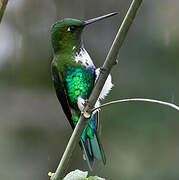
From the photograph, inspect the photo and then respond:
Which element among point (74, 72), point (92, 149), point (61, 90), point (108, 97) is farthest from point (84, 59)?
point (108, 97)

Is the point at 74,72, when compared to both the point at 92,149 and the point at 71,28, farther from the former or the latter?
the point at 92,149

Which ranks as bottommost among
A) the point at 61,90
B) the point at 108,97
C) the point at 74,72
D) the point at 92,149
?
the point at 108,97

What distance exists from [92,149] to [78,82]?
439 millimetres

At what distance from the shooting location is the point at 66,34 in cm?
219

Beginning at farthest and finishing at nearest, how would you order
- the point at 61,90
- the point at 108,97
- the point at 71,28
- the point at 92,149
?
the point at 108,97, the point at 61,90, the point at 71,28, the point at 92,149

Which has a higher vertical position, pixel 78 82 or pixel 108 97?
pixel 78 82

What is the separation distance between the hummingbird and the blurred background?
123 inches

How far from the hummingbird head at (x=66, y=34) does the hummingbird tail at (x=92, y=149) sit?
20.6 inches

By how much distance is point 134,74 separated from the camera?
5766mm

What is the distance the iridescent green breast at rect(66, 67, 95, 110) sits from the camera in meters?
2.12

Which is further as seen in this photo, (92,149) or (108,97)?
(108,97)

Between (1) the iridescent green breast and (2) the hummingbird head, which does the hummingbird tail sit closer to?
(1) the iridescent green breast

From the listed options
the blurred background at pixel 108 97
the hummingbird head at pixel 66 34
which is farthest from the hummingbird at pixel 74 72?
the blurred background at pixel 108 97

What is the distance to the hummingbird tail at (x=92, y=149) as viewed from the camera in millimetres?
1845
